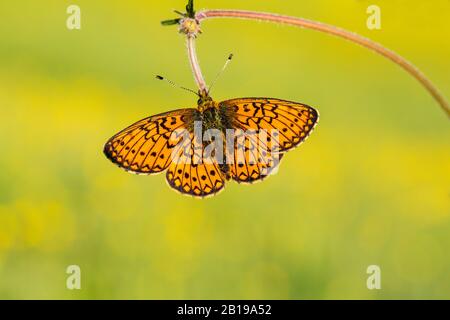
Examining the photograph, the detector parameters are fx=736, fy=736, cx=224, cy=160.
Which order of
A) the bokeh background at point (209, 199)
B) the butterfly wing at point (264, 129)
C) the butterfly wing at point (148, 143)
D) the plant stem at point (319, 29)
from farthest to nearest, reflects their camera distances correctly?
the bokeh background at point (209, 199), the butterfly wing at point (148, 143), the butterfly wing at point (264, 129), the plant stem at point (319, 29)

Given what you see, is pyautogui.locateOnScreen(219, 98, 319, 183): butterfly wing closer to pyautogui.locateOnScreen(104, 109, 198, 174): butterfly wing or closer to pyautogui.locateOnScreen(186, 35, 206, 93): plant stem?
pyautogui.locateOnScreen(104, 109, 198, 174): butterfly wing

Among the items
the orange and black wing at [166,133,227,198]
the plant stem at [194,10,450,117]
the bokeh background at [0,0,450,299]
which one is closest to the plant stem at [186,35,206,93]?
the plant stem at [194,10,450,117]

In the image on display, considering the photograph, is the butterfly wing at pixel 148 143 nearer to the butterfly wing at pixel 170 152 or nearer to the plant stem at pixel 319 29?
the butterfly wing at pixel 170 152

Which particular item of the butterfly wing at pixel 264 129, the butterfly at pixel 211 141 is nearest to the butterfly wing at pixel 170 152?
the butterfly at pixel 211 141

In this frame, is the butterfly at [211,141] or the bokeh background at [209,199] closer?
the butterfly at [211,141]

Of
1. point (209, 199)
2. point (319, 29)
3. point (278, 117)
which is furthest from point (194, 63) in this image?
point (209, 199)
